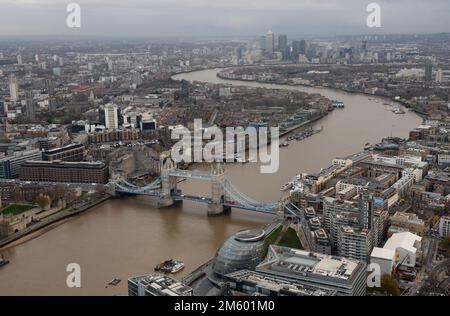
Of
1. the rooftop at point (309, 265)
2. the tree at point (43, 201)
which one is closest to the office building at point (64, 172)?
the tree at point (43, 201)

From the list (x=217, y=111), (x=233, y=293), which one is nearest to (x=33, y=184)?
(x=233, y=293)

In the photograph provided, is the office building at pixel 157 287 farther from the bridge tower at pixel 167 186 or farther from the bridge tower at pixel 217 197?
the bridge tower at pixel 167 186

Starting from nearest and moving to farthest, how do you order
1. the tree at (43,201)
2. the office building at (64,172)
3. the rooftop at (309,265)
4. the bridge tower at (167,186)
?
the rooftop at (309,265) < the tree at (43,201) < the bridge tower at (167,186) < the office building at (64,172)

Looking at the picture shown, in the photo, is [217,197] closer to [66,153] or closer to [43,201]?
[43,201]

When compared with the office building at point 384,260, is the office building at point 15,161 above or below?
above

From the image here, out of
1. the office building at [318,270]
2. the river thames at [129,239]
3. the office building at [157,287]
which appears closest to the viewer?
the office building at [157,287]

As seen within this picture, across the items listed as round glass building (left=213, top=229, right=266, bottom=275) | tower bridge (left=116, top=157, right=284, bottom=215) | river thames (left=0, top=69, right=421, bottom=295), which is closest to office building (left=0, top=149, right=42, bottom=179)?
tower bridge (left=116, top=157, right=284, bottom=215)
